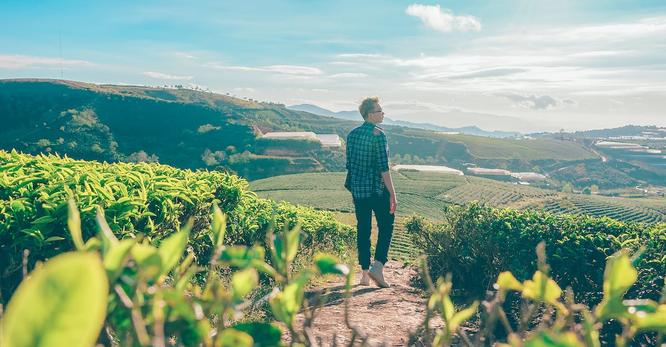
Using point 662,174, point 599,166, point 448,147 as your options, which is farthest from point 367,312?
point 662,174

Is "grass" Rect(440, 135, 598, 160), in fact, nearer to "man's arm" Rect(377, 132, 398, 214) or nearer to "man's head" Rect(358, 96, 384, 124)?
"man's head" Rect(358, 96, 384, 124)

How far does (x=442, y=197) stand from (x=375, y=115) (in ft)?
187

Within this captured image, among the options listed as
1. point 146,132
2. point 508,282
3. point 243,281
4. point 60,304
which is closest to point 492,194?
point 146,132

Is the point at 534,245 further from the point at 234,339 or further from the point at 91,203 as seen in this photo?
the point at 234,339

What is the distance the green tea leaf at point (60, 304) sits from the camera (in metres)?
0.43

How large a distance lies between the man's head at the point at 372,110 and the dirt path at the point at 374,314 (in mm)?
2186

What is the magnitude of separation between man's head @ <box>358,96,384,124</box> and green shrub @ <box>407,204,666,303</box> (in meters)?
1.85

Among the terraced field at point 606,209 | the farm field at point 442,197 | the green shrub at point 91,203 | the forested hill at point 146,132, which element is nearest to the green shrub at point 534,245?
the green shrub at point 91,203

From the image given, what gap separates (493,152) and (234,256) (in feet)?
474

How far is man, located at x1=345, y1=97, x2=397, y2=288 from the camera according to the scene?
633 cm

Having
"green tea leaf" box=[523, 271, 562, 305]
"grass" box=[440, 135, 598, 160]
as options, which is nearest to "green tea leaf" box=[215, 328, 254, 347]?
"green tea leaf" box=[523, 271, 562, 305]

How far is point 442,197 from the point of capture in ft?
203

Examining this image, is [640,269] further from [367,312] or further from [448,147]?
[448,147]

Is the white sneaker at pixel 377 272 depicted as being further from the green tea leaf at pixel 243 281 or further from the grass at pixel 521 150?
the grass at pixel 521 150
